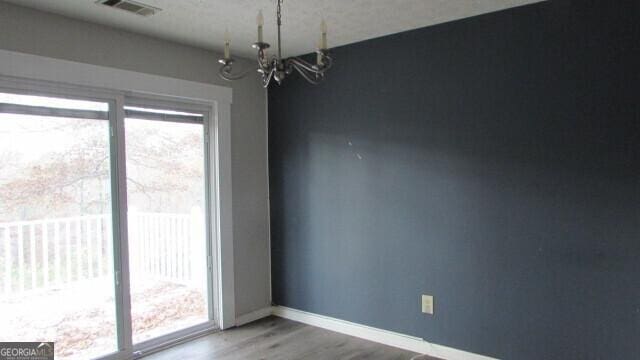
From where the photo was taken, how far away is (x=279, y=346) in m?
3.41

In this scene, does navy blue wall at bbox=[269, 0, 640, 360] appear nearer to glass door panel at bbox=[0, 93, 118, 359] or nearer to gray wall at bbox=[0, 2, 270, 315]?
gray wall at bbox=[0, 2, 270, 315]

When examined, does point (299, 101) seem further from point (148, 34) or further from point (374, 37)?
point (148, 34)

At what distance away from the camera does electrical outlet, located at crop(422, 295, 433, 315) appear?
10.6 ft

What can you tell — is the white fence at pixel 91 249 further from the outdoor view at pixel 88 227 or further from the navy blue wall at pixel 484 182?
the navy blue wall at pixel 484 182

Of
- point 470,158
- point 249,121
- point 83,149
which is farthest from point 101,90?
point 470,158

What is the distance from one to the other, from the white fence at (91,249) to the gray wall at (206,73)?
0.42 meters

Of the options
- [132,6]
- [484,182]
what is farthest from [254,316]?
[132,6]

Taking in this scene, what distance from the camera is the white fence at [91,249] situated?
8.78 ft

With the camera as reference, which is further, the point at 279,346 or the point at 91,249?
the point at 279,346

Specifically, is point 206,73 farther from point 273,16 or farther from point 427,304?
point 427,304

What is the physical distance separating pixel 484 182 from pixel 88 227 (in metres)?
2.70

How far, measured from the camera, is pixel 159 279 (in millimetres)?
3490

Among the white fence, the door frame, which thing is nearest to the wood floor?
the door frame

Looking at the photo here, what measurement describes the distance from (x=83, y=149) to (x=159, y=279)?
117 cm
